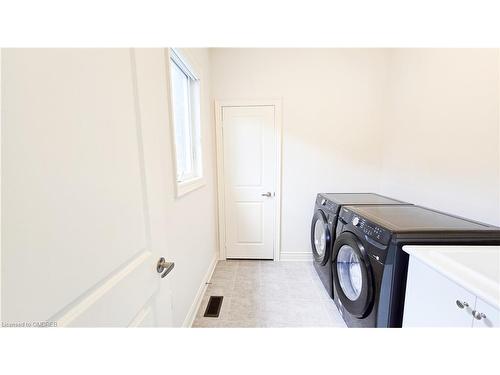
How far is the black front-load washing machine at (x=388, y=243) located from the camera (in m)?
0.98

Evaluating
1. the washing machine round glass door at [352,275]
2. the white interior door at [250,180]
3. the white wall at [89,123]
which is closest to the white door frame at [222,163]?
the white interior door at [250,180]

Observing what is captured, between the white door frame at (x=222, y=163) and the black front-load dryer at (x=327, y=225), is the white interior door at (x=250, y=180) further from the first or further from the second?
the black front-load dryer at (x=327, y=225)

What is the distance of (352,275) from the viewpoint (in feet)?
4.66

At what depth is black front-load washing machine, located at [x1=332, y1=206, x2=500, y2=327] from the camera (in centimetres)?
98

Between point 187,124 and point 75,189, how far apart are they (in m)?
1.60

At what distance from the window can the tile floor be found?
1114 millimetres

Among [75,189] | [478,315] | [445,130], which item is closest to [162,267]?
[75,189]

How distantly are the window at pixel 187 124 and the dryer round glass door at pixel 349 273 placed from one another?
1.30m

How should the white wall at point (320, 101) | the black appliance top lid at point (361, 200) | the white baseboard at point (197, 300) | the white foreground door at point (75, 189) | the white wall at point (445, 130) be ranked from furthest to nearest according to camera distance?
the white wall at point (320, 101)
the black appliance top lid at point (361, 200)
the white baseboard at point (197, 300)
the white wall at point (445, 130)
the white foreground door at point (75, 189)
